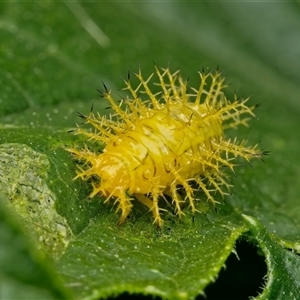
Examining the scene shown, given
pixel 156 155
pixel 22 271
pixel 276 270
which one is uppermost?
pixel 156 155

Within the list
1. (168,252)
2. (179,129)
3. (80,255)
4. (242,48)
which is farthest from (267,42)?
(80,255)

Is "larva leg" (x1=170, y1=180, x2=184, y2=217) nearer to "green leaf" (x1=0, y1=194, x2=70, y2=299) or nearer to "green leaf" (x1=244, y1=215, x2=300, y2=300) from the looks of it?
"green leaf" (x1=244, y1=215, x2=300, y2=300)

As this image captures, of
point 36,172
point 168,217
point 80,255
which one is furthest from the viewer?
point 168,217

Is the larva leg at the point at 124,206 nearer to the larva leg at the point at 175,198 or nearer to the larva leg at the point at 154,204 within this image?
the larva leg at the point at 154,204

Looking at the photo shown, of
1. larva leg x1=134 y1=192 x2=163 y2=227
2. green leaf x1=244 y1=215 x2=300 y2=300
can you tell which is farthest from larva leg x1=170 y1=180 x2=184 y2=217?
green leaf x1=244 y1=215 x2=300 y2=300

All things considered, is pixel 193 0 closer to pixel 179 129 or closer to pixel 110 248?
pixel 179 129

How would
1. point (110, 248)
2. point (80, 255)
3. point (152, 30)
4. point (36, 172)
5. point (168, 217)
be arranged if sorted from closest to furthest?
point (80, 255), point (110, 248), point (36, 172), point (168, 217), point (152, 30)

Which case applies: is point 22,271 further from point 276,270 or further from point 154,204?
point 276,270

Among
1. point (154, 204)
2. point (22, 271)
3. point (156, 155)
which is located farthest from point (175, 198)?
point (22, 271)
